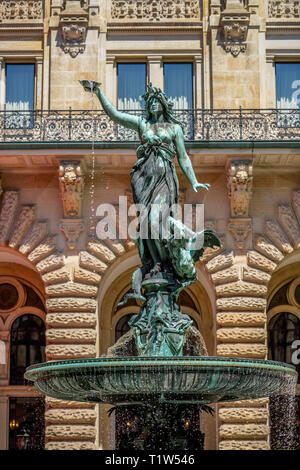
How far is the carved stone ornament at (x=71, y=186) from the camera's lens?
2455 centimetres

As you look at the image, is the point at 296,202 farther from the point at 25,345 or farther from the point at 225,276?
the point at 25,345

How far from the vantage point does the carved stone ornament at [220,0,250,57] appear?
26469 millimetres

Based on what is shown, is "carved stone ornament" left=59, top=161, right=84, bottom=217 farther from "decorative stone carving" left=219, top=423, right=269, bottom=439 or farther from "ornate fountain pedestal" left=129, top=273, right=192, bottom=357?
"ornate fountain pedestal" left=129, top=273, right=192, bottom=357

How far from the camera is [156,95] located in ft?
42.4

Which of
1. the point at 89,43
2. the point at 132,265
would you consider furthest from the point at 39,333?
the point at 89,43

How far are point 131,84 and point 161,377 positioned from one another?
59.0 ft

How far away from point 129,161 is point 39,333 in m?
6.65

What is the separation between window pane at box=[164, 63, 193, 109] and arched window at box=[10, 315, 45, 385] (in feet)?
25.1

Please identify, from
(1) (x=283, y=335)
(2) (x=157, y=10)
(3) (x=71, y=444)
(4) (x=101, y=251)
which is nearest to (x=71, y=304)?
(4) (x=101, y=251)

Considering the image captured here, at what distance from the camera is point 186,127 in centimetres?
2573

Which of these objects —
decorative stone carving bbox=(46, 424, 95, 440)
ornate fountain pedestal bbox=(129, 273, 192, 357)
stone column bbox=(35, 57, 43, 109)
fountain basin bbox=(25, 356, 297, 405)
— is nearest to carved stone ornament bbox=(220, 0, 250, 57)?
stone column bbox=(35, 57, 43, 109)
